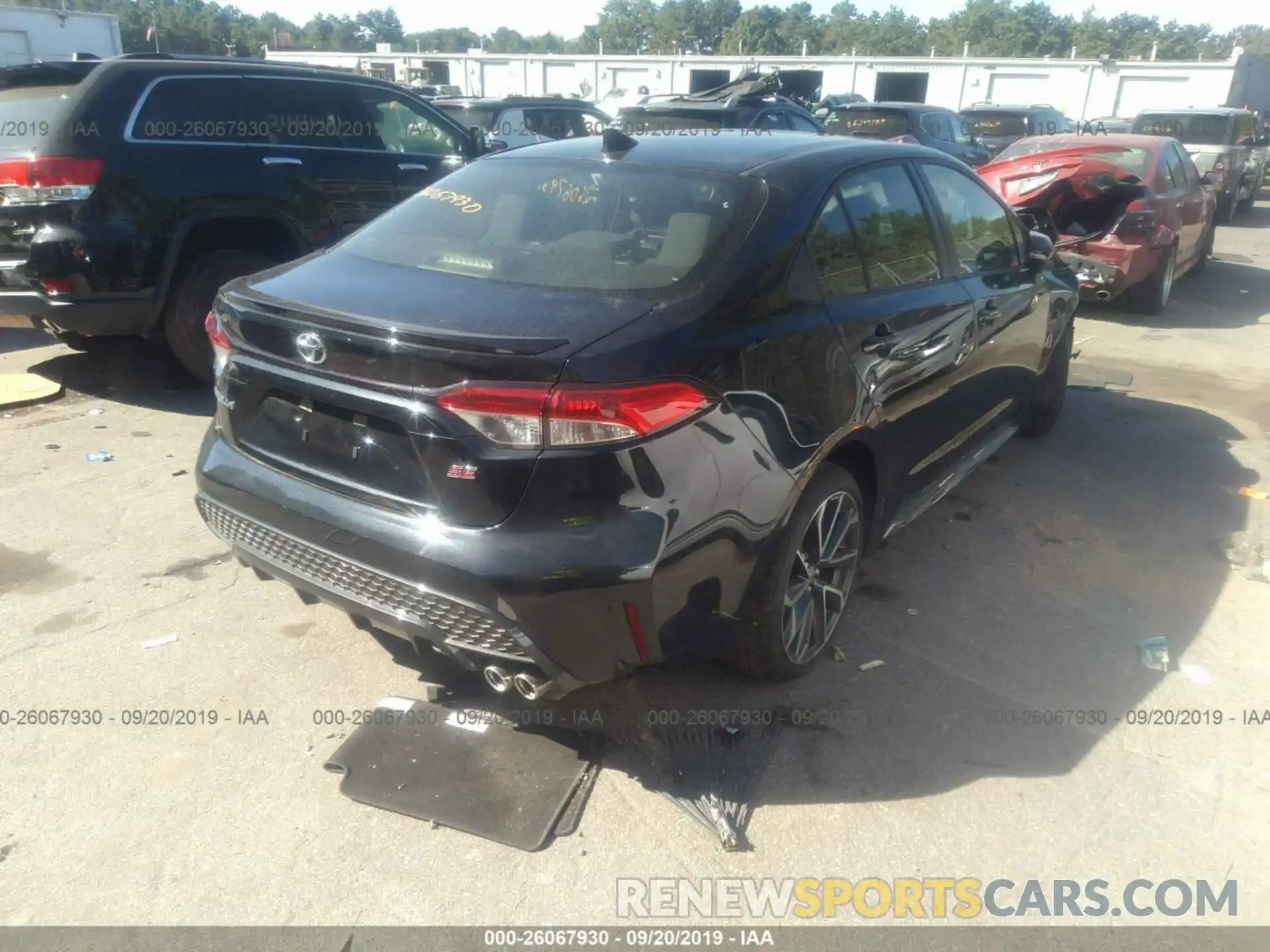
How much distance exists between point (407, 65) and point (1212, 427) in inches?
1629

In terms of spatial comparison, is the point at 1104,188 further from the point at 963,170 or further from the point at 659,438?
the point at 659,438

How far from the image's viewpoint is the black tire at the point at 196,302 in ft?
19.3

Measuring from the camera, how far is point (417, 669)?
3328 millimetres

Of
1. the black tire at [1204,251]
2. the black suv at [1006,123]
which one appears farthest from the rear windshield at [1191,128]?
the black tire at [1204,251]

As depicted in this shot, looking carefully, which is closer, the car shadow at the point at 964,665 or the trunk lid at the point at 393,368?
the trunk lid at the point at 393,368

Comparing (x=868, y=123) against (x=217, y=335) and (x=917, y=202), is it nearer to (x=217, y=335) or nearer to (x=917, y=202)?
(x=917, y=202)

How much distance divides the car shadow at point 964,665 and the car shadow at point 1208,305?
4.59 meters

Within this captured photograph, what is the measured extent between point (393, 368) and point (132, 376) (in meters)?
4.94

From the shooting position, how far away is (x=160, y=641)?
3428 mm

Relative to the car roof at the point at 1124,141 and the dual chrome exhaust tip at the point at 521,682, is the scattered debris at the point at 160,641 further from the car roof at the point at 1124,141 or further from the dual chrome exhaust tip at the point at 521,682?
the car roof at the point at 1124,141

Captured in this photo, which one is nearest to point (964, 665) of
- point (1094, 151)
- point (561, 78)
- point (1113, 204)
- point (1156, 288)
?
point (1113, 204)

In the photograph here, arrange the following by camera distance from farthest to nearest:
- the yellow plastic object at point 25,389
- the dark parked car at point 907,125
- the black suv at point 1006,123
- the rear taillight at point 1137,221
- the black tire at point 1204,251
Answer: the black suv at point 1006,123, the dark parked car at point 907,125, the black tire at point 1204,251, the rear taillight at point 1137,221, the yellow plastic object at point 25,389

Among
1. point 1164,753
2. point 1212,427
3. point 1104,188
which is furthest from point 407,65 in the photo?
point 1164,753

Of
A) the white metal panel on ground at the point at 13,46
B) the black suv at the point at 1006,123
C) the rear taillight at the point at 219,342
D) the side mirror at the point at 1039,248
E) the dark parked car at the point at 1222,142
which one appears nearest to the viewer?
the rear taillight at the point at 219,342
